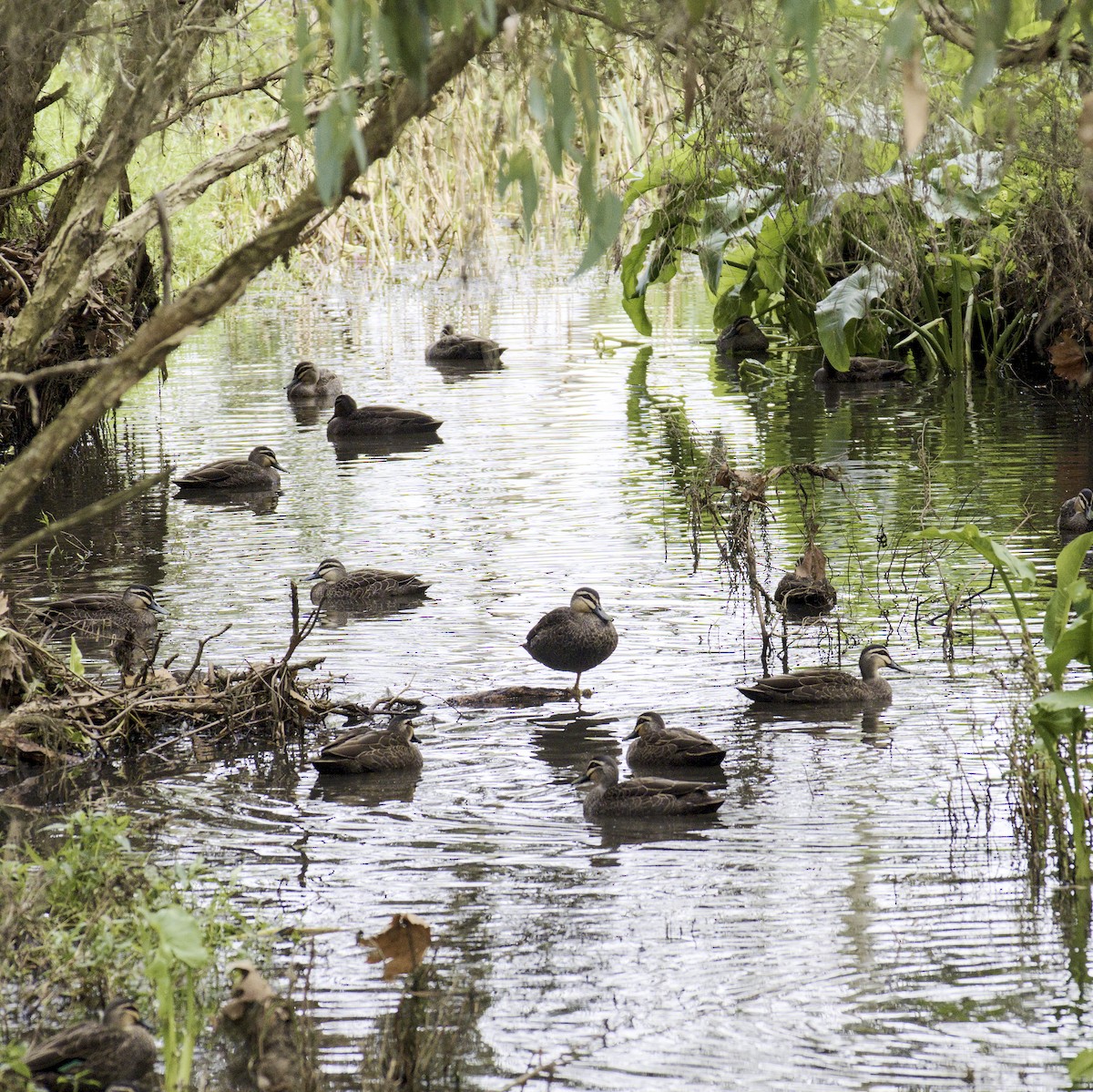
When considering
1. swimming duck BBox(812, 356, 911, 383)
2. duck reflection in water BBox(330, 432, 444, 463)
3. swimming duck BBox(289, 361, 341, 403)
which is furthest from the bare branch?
swimming duck BBox(289, 361, 341, 403)

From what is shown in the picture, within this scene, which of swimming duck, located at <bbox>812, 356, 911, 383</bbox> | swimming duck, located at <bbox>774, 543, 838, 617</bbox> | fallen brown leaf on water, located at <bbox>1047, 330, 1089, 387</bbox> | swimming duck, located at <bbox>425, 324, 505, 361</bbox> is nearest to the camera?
swimming duck, located at <bbox>774, 543, 838, 617</bbox>

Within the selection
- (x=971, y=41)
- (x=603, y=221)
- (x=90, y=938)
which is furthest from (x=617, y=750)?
(x=603, y=221)

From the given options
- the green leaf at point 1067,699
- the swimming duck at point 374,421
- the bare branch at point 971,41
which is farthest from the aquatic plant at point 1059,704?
the swimming duck at point 374,421

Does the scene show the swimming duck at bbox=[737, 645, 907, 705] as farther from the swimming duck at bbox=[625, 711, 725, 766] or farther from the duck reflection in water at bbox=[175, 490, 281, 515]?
the duck reflection in water at bbox=[175, 490, 281, 515]

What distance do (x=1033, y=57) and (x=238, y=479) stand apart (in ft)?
35.5

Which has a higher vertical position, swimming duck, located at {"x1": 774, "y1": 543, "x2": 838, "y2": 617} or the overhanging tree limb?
the overhanging tree limb

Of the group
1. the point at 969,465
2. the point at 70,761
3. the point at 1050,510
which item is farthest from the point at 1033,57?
the point at 969,465

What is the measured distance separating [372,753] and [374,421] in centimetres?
1049

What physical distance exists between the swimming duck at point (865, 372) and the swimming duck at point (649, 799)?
45.3 ft

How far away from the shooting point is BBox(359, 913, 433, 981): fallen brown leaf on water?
5.67 m

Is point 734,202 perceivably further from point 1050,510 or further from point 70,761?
point 70,761

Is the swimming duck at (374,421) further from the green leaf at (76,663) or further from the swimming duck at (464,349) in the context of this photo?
the green leaf at (76,663)

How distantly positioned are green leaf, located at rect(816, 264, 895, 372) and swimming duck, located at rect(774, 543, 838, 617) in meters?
8.62

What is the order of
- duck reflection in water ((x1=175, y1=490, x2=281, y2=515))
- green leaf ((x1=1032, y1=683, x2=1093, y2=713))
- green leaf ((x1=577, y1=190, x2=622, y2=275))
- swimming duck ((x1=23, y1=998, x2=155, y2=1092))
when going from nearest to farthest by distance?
1. green leaf ((x1=577, y1=190, x2=622, y2=275))
2. swimming duck ((x1=23, y1=998, x2=155, y2=1092))
3. green leaf ((x1=1032, y1=683, x2=1093, y2=713))
4. duck reflection in water ((x1=175, y1=490, x2=281, y2=515))
